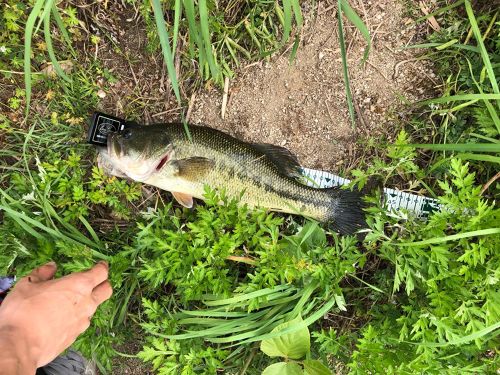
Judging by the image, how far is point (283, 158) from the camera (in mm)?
3072

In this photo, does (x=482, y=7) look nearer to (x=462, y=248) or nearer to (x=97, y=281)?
(x=462, y=248)

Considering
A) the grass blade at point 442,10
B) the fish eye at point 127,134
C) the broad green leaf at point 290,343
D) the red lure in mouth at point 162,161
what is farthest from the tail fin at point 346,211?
the fish eye at point 127,134

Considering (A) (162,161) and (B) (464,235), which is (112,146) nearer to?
(A) (162,161)

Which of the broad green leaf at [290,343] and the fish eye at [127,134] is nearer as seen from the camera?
the broad green leaf at [290,343]

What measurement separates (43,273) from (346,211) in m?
2.00

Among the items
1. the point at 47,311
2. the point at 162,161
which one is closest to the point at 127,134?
the point at 162,161

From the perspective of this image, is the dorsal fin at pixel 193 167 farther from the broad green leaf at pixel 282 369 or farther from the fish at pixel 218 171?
the broad green leaf at pixel 282 369

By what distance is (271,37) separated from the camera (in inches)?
123

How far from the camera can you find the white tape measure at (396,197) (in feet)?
9.91

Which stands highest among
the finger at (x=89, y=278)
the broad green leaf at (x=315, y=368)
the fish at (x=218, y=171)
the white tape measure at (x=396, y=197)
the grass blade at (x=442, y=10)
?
the grass blade at (x=442, y=10)

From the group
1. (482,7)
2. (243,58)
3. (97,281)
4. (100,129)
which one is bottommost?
(97,281)

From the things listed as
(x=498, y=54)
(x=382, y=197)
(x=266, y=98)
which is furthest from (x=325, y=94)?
(x=498, y=54)

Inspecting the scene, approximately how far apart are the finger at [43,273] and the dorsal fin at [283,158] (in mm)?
1557

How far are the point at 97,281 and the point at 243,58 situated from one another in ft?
6.28
